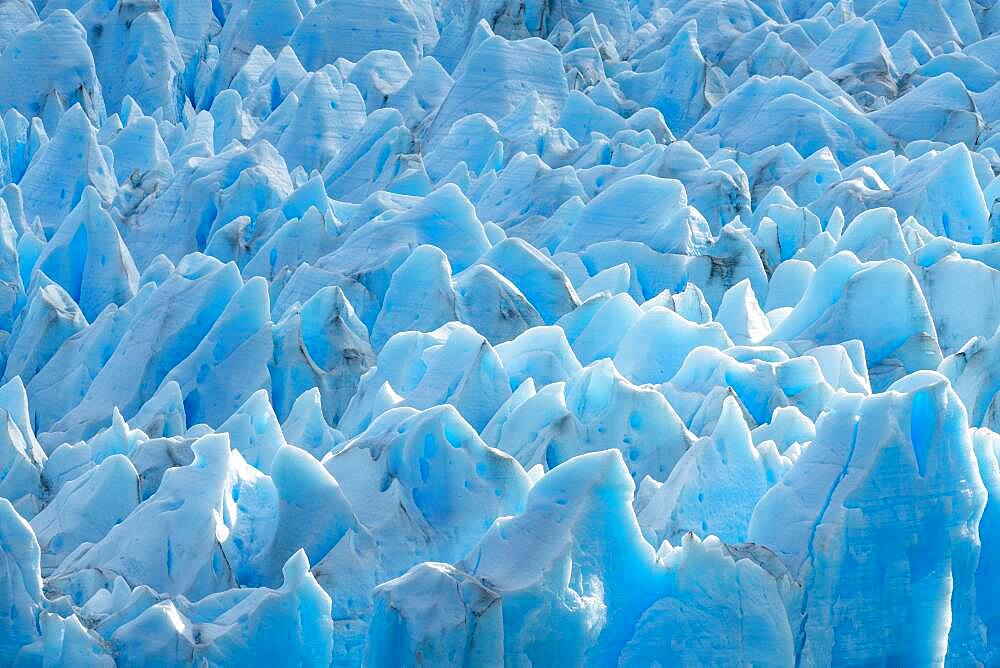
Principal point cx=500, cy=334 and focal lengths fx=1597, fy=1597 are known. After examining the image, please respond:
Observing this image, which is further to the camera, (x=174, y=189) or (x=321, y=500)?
(x=174, y=189)

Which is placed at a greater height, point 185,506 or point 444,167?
point 185,506

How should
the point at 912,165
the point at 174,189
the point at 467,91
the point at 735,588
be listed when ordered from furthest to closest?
1. the point at 467,91
2. the point at 174,189
3. the point at 912,165
4. the point at 735,588

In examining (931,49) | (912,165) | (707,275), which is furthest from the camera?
(931,49)

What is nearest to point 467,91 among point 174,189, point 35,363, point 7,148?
point 174,189

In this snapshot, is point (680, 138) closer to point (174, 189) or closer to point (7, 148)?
point (174, 189)

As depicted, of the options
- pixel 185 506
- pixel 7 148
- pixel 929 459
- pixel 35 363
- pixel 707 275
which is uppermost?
pixel 929 459

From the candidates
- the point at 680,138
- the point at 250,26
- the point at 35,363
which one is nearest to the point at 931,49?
the point at 680,138
